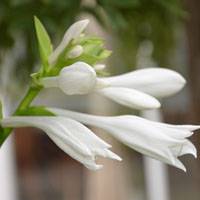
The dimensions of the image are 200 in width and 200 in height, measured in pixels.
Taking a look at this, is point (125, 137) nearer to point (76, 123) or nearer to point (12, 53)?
point (76, 123)

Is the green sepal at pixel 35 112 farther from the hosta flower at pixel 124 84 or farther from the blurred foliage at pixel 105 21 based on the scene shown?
the blurred foliage at pixel 105 21

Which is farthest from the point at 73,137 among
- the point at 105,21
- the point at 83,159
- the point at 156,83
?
the point at 105,21

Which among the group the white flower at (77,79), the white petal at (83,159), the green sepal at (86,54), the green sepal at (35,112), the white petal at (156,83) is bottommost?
the white petal at (83,159)

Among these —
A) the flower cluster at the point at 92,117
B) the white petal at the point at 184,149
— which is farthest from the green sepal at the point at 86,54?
the white petal at the point at 184,149

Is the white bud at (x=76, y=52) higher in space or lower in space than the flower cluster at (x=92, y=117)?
higher

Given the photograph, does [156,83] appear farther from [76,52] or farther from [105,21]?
[105,21]

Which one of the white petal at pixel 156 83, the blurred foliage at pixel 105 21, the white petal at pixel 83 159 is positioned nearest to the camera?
the white petal at pixel 83 159

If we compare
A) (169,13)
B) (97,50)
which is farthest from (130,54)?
(97,50)

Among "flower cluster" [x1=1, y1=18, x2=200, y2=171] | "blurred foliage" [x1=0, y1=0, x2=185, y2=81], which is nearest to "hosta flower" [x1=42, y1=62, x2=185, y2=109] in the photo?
"flower cluster" [x1=1, y1=18, x2=200, y2=171]
